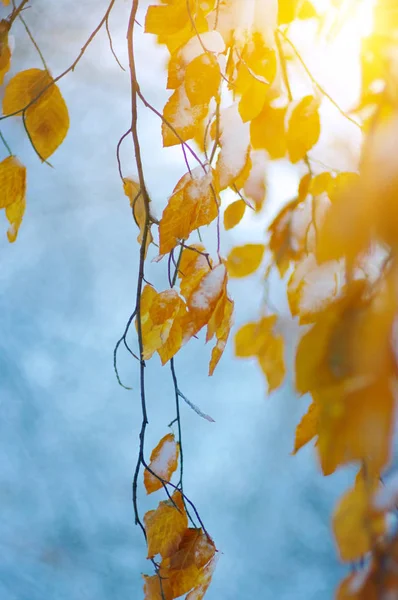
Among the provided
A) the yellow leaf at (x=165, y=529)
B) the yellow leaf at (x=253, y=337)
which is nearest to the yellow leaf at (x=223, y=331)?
the yellow leaf at (x=253, y=337)

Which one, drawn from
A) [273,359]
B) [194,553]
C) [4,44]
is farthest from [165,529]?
[4,44]

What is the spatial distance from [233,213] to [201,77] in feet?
0.45

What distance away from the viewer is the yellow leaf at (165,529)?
46 cm

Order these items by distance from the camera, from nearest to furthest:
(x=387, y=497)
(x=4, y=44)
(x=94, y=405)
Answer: (x=387, y=497) < (x=4, y=44) < (x=94, y=405)

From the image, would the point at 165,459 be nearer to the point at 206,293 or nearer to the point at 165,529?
the point at 165,529

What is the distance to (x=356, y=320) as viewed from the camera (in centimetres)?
18

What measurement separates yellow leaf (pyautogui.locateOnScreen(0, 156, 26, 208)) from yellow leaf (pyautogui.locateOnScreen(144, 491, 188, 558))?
0.27m

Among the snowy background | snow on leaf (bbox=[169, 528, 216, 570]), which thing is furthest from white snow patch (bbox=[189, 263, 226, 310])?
the snowy background

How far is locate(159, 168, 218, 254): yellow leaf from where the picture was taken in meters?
0.38

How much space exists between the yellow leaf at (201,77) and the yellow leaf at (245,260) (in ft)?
0.49

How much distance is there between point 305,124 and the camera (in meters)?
0.38

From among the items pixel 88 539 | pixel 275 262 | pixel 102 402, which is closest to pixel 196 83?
pixel 275 262

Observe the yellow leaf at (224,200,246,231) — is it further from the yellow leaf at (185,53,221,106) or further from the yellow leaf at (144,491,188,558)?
the yellow leaf at (144,491,188,558)

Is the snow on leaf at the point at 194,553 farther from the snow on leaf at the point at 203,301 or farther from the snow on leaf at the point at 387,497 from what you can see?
the snow on leaf at the point at 387,497
